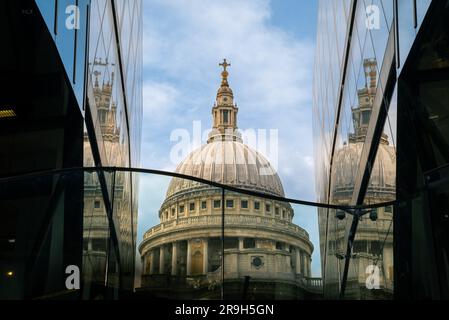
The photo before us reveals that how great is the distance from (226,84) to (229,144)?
50.2 feet

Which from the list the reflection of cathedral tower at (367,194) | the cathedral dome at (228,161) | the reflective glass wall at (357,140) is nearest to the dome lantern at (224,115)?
the cathedral dome at (228,161)

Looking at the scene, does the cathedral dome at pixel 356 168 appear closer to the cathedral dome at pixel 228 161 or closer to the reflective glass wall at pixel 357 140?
the reflective glass wall at pixel 357 140

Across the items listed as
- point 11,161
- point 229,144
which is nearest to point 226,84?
point 229,144

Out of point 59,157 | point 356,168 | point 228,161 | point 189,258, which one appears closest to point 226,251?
point 189,258

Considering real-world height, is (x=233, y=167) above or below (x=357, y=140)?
above

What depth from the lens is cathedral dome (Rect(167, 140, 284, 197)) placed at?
101 m

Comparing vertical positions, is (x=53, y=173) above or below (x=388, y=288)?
above

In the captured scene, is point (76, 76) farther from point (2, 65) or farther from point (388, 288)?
point (388, 288)

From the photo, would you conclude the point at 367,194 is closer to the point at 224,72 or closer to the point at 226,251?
the point at 226,251

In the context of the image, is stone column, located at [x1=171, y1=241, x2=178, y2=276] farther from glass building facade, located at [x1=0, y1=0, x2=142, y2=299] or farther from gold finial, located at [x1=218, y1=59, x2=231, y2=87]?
gold finial, located at [x1=218, y1=59, x2=231, y2=87]

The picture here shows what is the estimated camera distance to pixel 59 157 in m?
11.4

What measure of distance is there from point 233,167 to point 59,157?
307 feet

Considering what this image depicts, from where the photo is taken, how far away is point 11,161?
1118cm

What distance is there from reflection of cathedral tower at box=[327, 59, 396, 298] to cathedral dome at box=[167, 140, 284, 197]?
2922 inches
